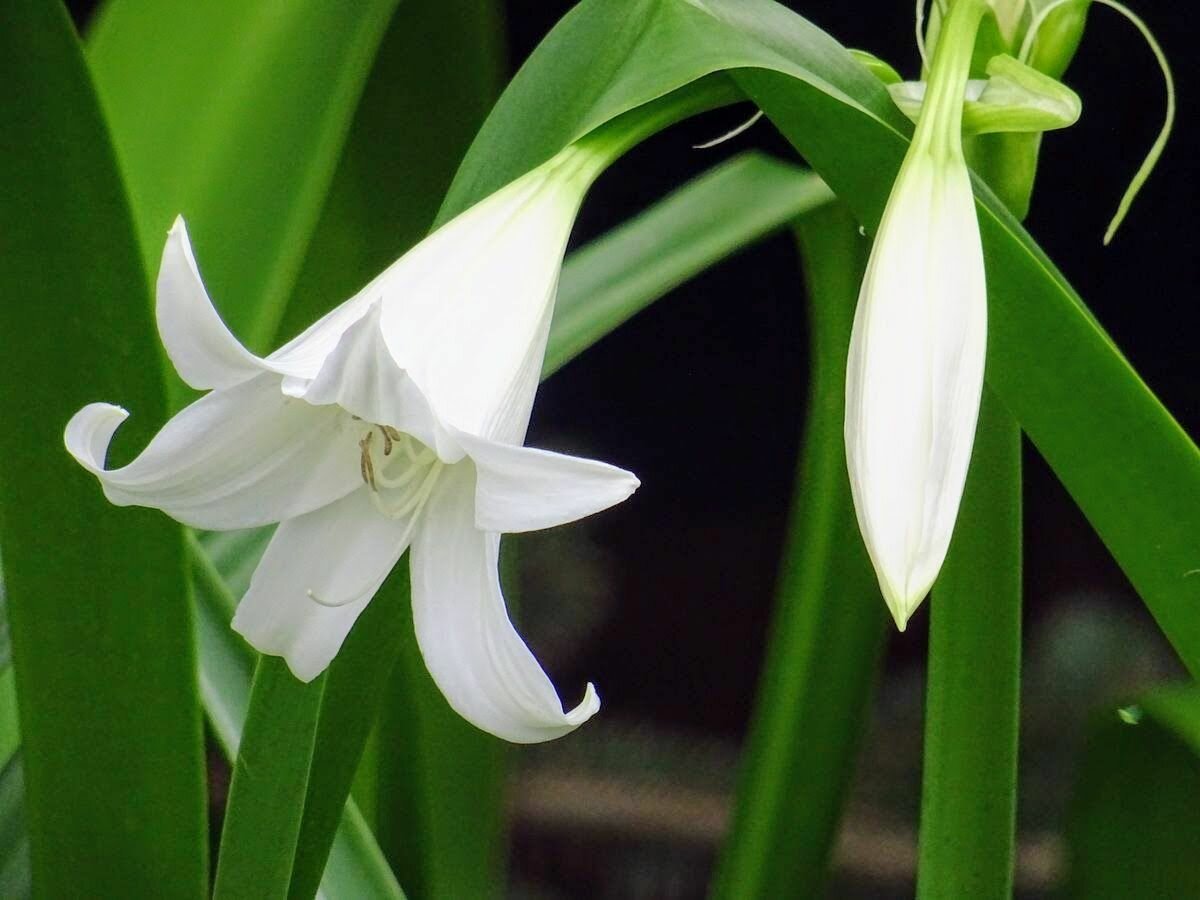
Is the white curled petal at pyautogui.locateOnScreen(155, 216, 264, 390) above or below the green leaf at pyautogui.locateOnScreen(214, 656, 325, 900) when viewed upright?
above

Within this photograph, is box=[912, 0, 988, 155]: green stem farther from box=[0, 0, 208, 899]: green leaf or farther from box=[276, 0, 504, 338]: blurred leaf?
box=[276, 0, 504, 338]: blurred leaf

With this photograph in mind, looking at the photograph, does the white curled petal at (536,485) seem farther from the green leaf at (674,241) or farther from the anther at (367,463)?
the green leaf at (674,241)

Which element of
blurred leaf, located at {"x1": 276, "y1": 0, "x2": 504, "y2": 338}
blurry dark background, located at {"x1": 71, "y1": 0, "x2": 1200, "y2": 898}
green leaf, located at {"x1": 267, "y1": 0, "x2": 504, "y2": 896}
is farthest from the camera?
blurry dark background, located at {"x1": 71, "y1": 0, "x2": 1200, "y2": 898}

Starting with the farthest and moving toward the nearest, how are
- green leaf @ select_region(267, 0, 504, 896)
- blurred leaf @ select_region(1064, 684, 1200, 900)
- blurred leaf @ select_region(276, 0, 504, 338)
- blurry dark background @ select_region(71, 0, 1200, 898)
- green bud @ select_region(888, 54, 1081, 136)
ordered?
blurry dark background @ select_region(71, 0, 1200, 898) → blurred leaf @ select_region(276, 0, 504, 338) → green leaf @ select_region(267, 0, 504, 896) → blurred leaf @ select_region(1064, 684, 1200, 900) → green bud @ select_region(888, 54, 1081, 136)

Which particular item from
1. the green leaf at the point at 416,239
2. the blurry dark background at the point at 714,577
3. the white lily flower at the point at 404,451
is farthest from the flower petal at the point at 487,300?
the blurry dark background at the point at 714,577

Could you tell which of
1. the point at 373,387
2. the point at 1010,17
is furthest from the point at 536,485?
the point at 1010,17

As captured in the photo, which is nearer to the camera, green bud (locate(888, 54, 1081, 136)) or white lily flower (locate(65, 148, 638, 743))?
white lily flower (locate(65, 148, 638, 743))

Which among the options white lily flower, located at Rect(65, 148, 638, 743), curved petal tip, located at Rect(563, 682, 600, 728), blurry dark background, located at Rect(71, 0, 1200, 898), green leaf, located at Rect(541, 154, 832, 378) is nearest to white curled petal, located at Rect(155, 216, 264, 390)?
white lily flower, located at Rect(65, 148, 638, 743)

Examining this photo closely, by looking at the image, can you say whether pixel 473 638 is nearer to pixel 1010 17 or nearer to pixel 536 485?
pixel 536 485
